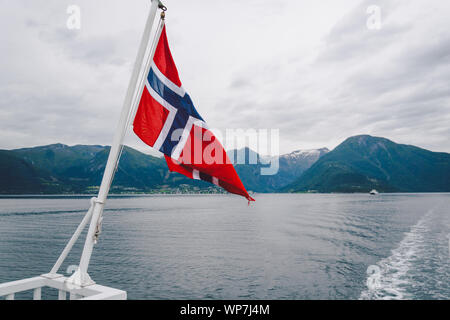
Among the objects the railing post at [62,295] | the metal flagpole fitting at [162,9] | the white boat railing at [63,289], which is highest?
the metal flagpole fitting at [162,9]

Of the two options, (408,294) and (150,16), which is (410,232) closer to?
(408,294)

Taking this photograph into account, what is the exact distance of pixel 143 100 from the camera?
6910 millimetres

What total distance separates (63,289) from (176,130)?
3937 millimetres

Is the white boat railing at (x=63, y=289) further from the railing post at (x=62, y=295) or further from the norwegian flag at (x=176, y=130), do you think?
the norwegian flag at (x=176, y=130)

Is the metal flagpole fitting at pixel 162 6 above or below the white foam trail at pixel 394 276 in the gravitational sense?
above

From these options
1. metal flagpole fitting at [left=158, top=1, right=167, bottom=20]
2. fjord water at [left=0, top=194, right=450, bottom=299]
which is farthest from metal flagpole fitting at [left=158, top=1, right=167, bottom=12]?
fjord water at [left=0, top=194, right=450, bottom=299]

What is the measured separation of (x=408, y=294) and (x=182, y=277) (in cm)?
1707

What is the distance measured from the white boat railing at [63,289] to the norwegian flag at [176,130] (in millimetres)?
2828

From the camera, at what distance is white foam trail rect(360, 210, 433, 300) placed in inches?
842

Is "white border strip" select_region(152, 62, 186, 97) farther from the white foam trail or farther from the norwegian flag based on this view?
the white foam trail

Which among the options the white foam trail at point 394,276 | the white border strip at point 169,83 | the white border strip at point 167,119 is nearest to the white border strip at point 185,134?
the white border strip at point 167,119

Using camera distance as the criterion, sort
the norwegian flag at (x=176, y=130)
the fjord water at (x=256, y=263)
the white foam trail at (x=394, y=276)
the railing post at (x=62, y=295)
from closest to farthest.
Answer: the railing post at (x=62, y=295), the norwegian flag at (x=176, y=130), the white foam trail at (x=394, y=276), the fjord water at (x=256, y=263)

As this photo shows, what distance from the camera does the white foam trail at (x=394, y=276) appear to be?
70.2 ft

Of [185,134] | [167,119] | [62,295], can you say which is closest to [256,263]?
[185,134]
